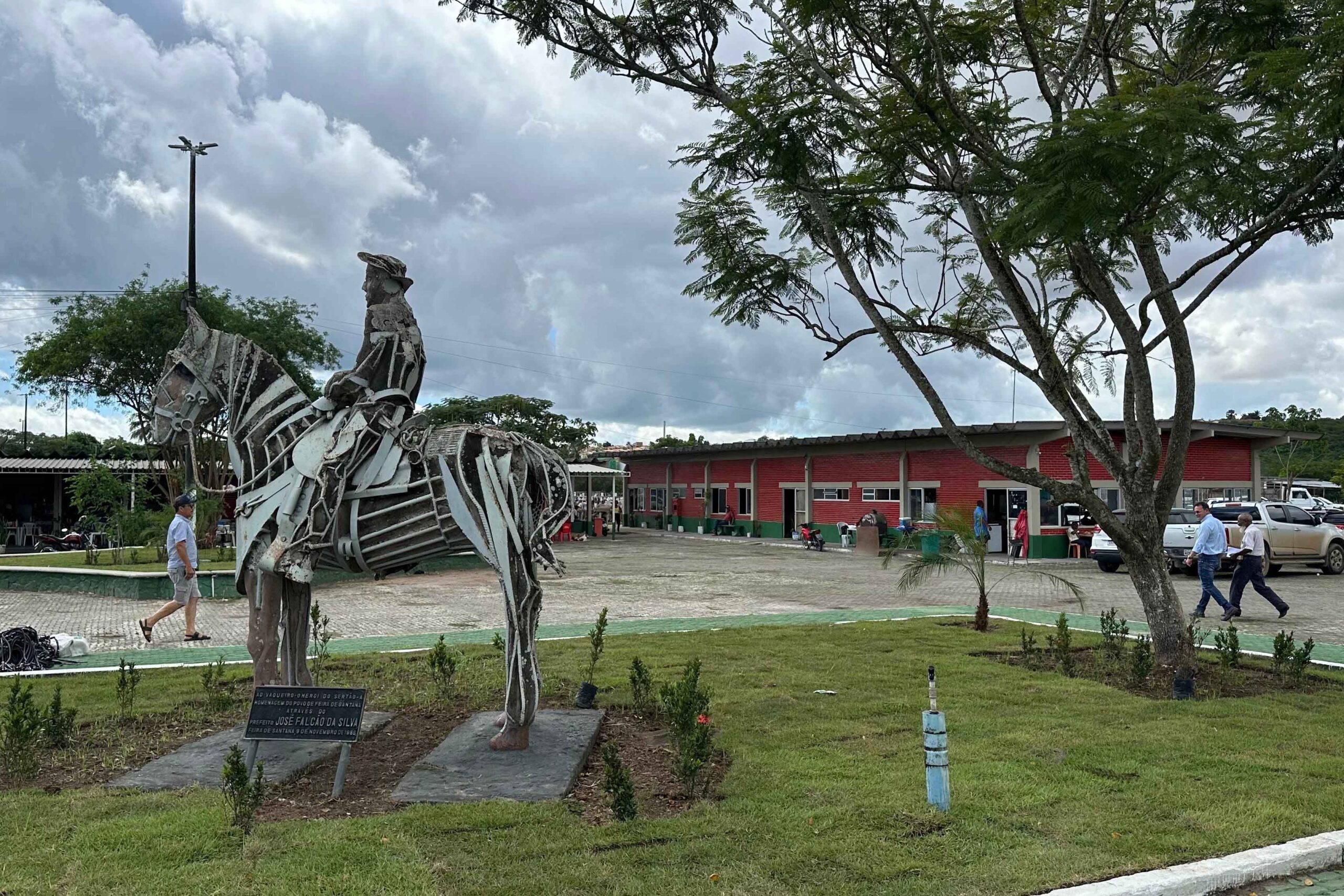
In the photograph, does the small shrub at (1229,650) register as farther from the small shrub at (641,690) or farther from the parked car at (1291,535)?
the parked car at (1291,535)

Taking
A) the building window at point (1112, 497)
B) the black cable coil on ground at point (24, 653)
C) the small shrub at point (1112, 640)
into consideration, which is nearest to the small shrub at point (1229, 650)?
the small shrub at point (1112, 640)

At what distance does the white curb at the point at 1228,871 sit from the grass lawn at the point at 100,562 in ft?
55.7

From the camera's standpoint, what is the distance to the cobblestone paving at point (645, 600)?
13.2 metres

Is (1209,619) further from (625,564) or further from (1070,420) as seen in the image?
(625,564)

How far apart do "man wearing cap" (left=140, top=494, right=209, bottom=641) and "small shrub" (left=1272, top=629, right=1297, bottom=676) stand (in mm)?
11760

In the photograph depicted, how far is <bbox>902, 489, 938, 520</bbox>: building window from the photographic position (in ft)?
97.4

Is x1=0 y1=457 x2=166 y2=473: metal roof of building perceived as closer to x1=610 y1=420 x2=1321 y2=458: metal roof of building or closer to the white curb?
x1=610 y1=420 x2=1321 y2=458: metal roof of building

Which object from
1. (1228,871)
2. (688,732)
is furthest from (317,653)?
(1228,871)

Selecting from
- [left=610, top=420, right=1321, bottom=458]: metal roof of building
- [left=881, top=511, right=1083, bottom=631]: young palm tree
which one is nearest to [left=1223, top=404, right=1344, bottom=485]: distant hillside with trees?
[left=610, top=420, right=1321, bottom=458]: metal roof of building

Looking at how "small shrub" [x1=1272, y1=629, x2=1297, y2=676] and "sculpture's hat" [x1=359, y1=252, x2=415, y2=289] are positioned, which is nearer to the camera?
"sculpture's hat" [x1=359, y1=252, x2=415, y2=289]

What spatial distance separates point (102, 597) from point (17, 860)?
46.3 ft

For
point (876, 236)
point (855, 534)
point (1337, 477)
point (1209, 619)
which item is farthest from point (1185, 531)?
point (1337, 477)

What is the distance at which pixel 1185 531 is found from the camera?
66.5 ft

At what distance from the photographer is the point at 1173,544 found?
20281mm
